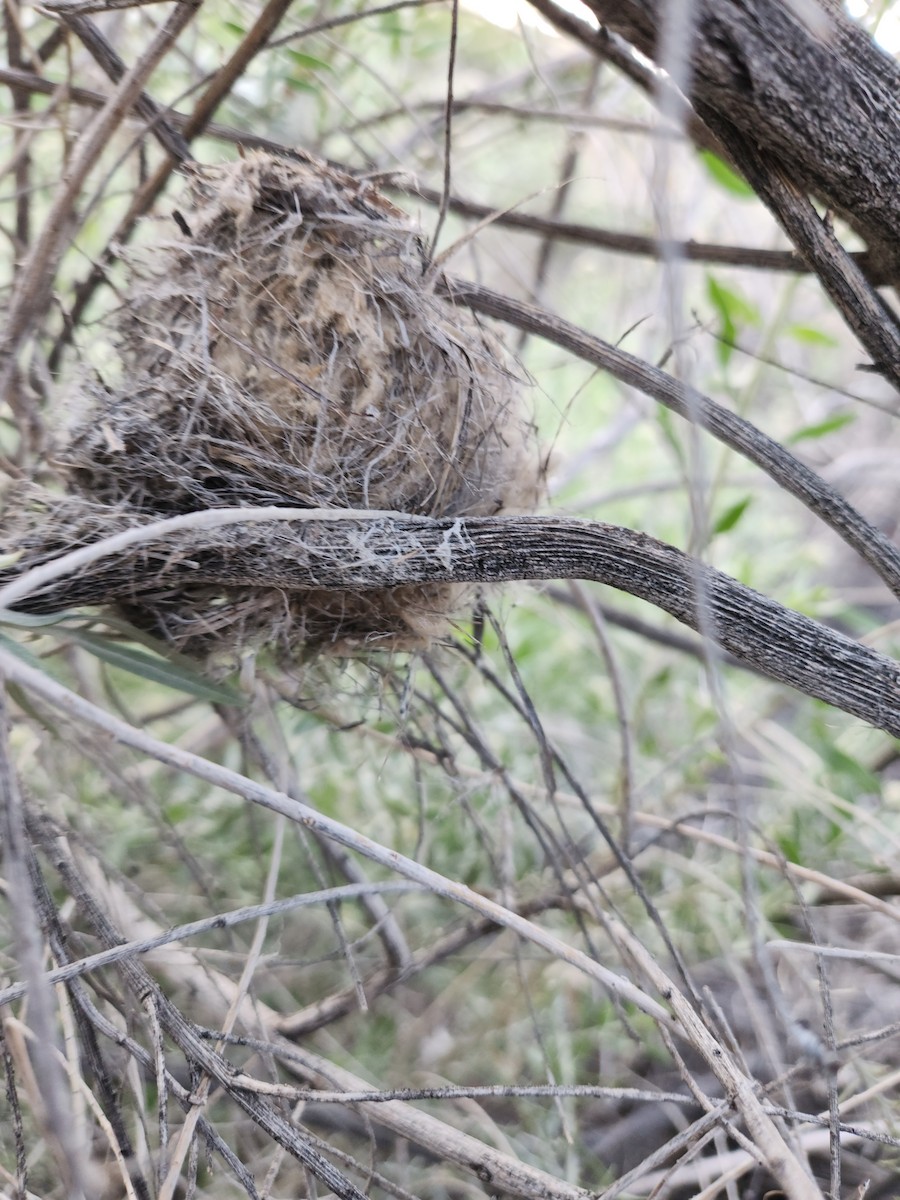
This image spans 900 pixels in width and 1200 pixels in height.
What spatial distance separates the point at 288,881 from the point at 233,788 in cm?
65

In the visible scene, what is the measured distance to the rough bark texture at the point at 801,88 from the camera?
0.45 m

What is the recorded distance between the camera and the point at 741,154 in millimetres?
548

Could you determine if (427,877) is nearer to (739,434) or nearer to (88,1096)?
(88,1096)

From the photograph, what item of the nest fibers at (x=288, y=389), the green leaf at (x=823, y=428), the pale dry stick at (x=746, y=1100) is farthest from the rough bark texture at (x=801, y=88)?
the pale dry stick at (x=746, y=1100)

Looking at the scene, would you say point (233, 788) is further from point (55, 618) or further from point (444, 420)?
point (444, 420)

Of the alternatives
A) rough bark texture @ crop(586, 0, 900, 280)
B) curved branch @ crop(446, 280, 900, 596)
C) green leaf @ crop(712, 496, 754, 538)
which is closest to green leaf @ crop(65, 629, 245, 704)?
curved branch @ crop(446, 280, 900, 596)

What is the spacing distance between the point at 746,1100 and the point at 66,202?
73 centimetres

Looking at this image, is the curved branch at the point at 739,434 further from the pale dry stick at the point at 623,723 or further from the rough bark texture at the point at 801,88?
the pale dry stick at the point at 623,723

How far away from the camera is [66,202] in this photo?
0.60m

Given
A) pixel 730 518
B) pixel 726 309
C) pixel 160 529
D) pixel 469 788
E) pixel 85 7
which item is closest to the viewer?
pixel 160 529

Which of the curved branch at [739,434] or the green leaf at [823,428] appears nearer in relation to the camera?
the curved branch at [739,434]

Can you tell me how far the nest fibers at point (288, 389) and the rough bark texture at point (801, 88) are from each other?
22cm

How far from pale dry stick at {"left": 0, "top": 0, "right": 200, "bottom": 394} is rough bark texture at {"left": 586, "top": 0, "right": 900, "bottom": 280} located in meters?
0.30

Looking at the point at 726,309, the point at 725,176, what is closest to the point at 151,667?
the point at 726,309
